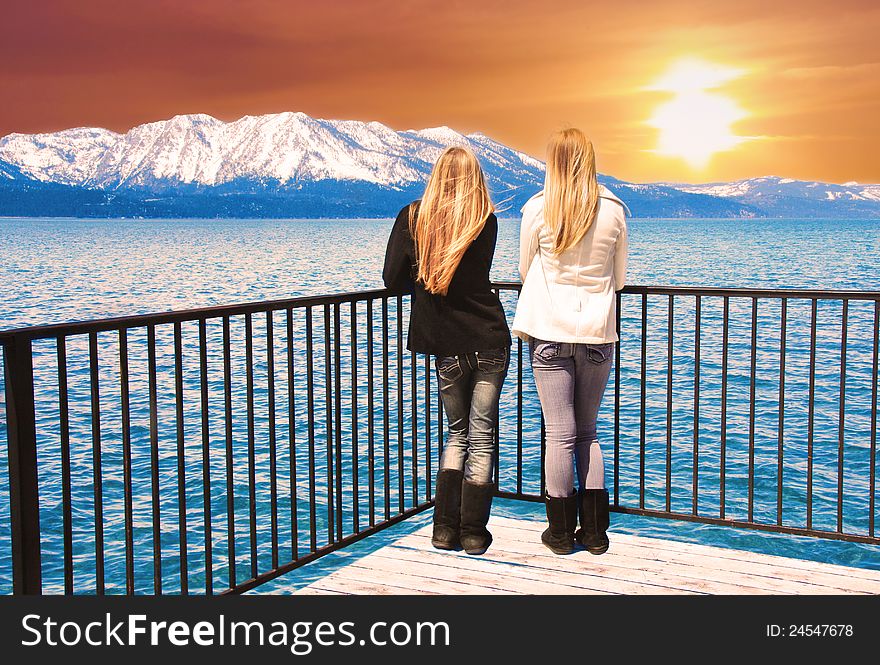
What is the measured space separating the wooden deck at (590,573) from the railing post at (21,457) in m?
1.07

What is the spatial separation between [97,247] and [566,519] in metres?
81.5

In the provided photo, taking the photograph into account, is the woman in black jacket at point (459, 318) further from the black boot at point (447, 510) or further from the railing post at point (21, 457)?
the railing post at point (21, 457)

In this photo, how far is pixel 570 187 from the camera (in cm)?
347

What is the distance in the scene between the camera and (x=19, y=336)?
2.68 metres

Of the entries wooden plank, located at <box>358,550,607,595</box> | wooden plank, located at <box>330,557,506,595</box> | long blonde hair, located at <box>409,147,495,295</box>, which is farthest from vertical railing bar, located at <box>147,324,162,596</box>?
long blonde hair, located at <box>409,147,495,295</box>

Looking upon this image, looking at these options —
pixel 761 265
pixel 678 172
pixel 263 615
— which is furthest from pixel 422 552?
pixel 678 172

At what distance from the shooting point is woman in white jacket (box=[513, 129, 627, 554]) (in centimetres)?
347

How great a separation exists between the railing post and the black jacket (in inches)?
56.2

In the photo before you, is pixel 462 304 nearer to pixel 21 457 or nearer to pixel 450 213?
pixel 450 213

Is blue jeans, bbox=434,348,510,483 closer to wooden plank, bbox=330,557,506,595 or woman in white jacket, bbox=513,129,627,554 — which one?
woman in white jacket, bbox=513,129,627,554

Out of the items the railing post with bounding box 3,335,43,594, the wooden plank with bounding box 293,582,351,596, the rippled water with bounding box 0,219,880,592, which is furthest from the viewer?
the rippled water with bounding box 0,219,880,592

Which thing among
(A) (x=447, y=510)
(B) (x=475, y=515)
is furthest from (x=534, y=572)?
(A) (x=447, y=510)

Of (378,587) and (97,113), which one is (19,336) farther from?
(97,113)

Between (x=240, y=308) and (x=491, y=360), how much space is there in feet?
3.23
